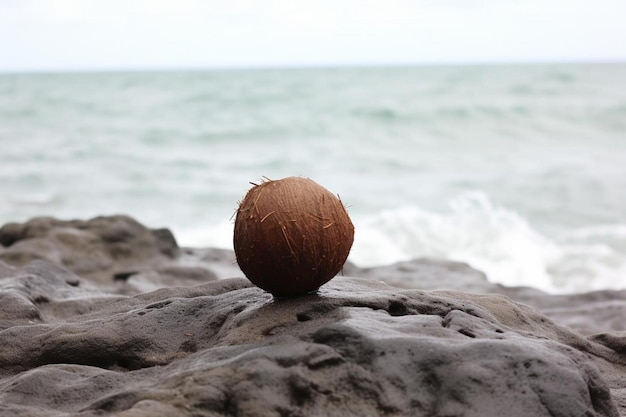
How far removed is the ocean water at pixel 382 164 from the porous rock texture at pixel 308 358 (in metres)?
7.14

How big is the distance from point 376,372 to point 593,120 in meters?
24.7

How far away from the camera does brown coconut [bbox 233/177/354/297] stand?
3.16 metres

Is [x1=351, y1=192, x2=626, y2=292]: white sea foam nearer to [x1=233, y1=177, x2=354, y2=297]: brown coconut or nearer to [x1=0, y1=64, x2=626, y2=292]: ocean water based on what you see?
[x1=0, y1=64, x2=626, y2=292]: ocean water

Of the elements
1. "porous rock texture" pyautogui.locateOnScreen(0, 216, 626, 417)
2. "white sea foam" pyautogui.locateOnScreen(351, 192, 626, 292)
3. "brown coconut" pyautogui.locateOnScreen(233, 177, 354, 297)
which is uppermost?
"brown coconut" pyautogui.locateOnScreen(233, 177, 354, 297)

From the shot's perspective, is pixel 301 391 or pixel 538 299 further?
pixel 538 299

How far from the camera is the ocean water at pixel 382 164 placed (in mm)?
12238

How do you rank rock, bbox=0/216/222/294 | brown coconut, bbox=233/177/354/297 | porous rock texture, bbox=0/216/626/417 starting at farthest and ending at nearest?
rock, bbox=0/216/222/294 → brown coconut, bbox=233/177/354/297 → porous rock texture, bbox=0/216/626/417

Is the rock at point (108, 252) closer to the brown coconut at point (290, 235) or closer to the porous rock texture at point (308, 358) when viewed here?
the porous rock texture at point (308, 358)

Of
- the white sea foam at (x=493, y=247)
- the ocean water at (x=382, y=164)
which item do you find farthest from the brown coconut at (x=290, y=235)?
the ocean water at (x=382, y=164)

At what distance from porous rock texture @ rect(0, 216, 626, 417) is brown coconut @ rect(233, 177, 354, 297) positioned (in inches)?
4.8

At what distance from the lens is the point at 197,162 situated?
1959 centimetres

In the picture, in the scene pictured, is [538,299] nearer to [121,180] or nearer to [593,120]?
[121,180]

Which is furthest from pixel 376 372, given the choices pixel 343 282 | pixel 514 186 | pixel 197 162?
pixel 197 162

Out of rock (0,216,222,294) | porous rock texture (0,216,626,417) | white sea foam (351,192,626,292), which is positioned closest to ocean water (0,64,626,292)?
white sea foam (351,192,626,292)
